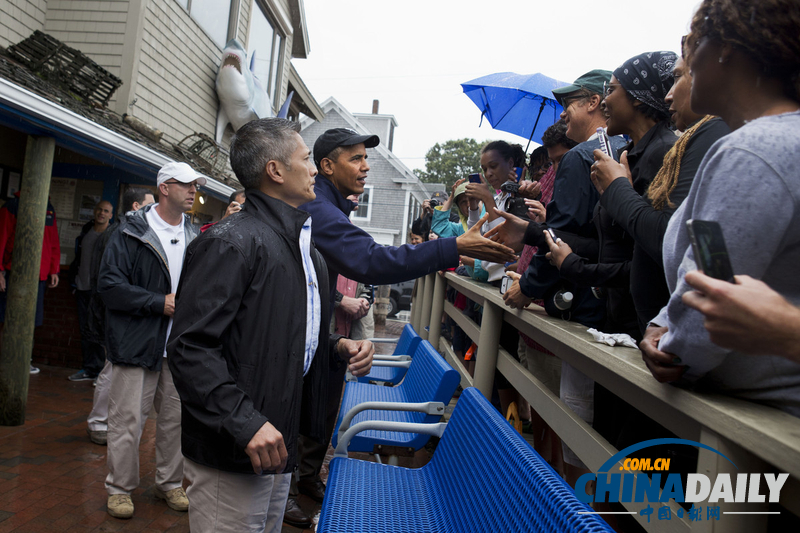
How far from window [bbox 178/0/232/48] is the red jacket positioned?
4.25m

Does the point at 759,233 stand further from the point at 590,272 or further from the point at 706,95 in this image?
the point at 590,272

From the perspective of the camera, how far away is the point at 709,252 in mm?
910

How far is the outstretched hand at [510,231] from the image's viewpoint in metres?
2.68

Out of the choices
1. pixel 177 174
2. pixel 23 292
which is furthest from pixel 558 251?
pixel 23 292

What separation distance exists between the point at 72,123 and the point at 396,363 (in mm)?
3690

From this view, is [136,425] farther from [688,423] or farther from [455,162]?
[455,162]

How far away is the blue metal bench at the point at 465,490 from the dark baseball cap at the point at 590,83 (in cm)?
182

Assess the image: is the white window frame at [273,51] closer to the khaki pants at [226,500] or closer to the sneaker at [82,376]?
the sneaker at [82,376]

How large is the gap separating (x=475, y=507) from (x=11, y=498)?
11.2 feet

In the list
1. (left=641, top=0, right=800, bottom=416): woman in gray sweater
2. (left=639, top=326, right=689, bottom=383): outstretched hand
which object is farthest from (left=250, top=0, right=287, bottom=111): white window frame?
(left=639, top=326, right=689, bottom=383): outstretched hand

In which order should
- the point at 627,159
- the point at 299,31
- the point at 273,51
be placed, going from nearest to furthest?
the point at 627,159, the point at 273,51, the point at 299,31

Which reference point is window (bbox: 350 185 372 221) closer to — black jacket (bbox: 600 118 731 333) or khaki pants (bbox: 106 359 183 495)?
khaki pants (bbox: 106 359 183 495)

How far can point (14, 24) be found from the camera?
6816mm

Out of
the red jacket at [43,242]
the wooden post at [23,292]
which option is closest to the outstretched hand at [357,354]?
the wooden post at [23,292]
